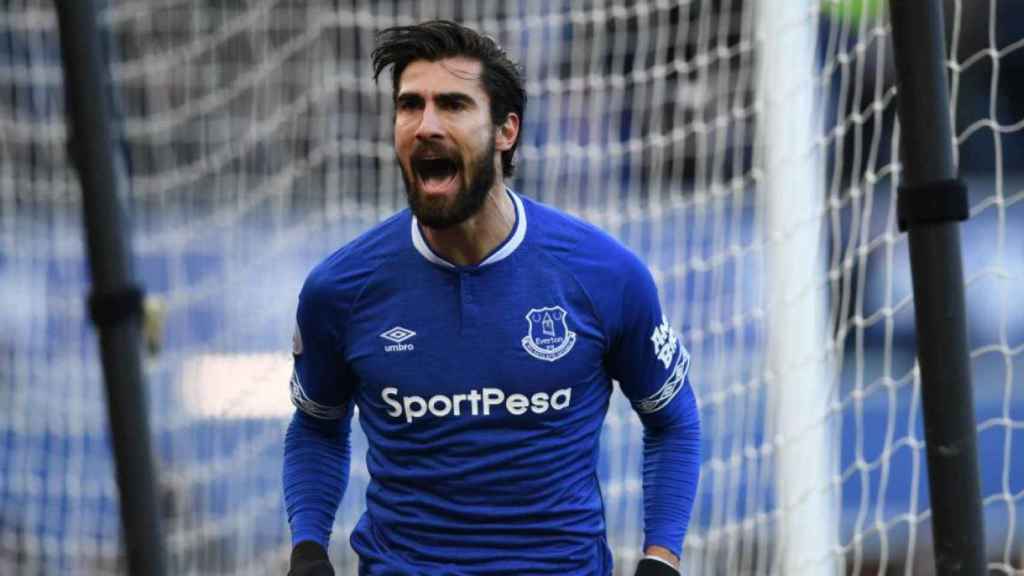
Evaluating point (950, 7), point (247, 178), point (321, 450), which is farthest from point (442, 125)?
point (247, 178)

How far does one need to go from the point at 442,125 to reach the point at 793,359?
8.46ft

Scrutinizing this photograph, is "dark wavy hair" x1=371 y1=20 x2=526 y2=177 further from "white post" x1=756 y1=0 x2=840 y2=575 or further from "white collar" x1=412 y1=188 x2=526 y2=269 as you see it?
"white post" x1=756 y1=0 x2=840 y2=575

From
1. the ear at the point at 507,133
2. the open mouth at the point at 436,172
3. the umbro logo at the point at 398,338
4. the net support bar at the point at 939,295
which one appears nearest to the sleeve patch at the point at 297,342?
the umbro logo at the point at 398,338

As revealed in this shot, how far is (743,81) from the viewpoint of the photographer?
6.61 metres

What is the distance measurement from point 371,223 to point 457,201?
3.85m

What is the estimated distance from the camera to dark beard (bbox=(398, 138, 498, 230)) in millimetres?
2980

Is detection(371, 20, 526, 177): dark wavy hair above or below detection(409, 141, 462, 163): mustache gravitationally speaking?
above

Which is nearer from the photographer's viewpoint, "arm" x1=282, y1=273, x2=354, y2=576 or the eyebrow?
the eyebrow

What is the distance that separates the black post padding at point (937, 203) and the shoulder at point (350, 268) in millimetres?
958

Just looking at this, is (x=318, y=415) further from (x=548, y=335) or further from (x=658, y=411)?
(x=658, y=411)

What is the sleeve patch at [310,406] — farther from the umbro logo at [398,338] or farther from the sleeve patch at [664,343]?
the sleeve patch at [664,343]

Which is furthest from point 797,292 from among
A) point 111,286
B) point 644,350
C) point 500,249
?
point 111,286

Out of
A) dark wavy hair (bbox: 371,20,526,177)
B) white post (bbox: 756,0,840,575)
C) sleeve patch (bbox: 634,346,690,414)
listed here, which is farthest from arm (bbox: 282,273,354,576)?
white post (bbox: 756,0,840,575)

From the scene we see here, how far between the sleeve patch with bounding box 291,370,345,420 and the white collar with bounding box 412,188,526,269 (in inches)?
14.3
